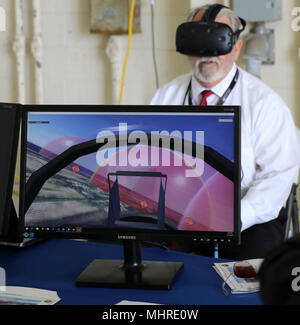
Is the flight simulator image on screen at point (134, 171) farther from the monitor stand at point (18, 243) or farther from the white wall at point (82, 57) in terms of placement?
the white wall at point (82, 57)

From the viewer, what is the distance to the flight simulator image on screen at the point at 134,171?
4.60 feet

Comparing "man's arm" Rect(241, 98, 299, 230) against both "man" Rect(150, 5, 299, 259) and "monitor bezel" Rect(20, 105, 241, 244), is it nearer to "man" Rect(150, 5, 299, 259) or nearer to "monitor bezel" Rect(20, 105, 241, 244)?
"man" Rect(150, 5, 299, 259)

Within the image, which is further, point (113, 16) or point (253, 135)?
point (113, 16)

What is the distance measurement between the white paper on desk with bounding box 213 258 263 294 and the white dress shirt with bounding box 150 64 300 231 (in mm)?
660

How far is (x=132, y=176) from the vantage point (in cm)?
143

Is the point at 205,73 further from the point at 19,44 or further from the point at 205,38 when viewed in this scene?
the point at 19,44

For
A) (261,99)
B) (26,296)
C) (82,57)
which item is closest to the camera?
(26,296)

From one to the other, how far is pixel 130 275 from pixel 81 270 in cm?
16

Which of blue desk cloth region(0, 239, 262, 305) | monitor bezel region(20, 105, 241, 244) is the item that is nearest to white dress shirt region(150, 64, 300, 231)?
blue desk cloth region(0, 239, 262, 305)

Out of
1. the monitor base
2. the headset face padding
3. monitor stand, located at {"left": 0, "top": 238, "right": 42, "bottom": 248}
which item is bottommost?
the monitor base

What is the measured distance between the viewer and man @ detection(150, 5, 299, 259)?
7.11ft

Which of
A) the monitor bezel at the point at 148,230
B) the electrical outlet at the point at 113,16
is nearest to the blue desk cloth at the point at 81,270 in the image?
the monitor bezel at the point at 148,230

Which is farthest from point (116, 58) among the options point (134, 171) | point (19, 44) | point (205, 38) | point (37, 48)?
point (134, 171)

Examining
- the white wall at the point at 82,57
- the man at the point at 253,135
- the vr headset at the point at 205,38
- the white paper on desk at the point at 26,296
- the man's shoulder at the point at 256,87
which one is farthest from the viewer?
the white wall at the point at 82,57
